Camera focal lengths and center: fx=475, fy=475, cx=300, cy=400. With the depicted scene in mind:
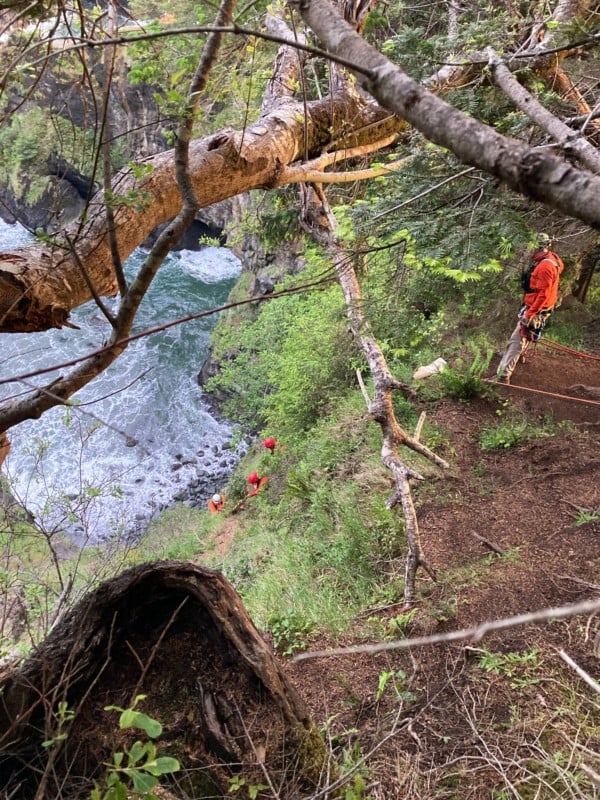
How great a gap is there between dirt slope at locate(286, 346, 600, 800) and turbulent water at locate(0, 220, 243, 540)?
8.00 metres

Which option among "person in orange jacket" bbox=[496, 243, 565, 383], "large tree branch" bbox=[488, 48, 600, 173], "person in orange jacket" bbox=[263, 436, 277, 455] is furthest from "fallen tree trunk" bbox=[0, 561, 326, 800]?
"person in orange jacket" bbox=[263, 436, 277, 455]

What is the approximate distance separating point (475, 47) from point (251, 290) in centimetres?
1308

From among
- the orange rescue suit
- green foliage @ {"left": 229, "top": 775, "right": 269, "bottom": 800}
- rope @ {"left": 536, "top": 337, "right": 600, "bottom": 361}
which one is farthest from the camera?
rope @ {"left": 536, "top": 337, "right": 600, "bottom": 361}

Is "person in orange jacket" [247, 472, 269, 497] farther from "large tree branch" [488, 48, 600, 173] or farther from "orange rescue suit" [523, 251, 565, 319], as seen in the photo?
"large tree branch" [488, 48, 600, 173]

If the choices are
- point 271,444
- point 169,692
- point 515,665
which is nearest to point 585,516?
point 515,665

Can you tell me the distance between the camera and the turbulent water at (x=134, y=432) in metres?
11.9

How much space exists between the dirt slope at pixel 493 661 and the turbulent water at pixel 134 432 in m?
8.00

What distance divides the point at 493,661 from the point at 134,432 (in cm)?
1211

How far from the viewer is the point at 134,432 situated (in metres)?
Answer: 13.4

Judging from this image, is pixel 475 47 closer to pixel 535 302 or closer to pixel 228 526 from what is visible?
pixel 535 302

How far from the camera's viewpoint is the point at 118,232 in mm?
2172

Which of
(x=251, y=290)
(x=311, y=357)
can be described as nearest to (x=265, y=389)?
(x=311, y=357)

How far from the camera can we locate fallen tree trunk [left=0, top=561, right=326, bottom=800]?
1813 mm

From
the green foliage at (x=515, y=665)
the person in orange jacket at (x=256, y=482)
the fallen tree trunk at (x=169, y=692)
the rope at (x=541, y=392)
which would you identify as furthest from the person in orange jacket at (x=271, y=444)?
the fallen tree trunk at (x=169, y=692)
